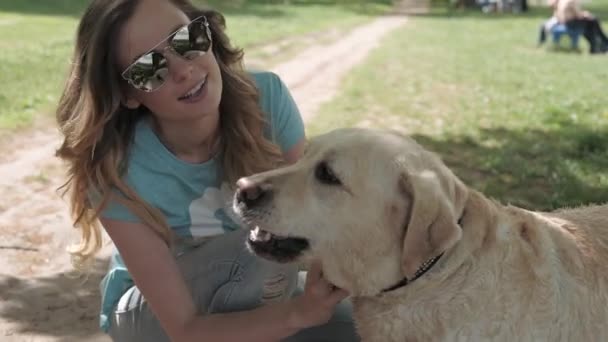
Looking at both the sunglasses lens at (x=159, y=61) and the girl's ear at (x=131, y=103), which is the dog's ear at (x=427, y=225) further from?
the girl's ear at (x=131, y=103)

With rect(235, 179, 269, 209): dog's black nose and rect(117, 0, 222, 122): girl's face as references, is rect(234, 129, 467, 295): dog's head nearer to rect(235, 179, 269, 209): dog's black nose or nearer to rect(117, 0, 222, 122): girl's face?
rect(235, 179, 269, 209): dog's black nose

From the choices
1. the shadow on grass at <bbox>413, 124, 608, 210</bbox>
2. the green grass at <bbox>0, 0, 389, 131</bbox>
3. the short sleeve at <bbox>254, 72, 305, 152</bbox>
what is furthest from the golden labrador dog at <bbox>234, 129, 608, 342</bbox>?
the shadow on grass at <bbox>413, 124, 608, 210</bbox>

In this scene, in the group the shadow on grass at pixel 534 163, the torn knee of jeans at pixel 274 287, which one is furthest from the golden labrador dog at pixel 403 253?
the shadow on grass at pixel 534 163

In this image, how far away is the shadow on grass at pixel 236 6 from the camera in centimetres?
2081

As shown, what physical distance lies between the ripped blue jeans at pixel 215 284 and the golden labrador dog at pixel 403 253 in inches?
21.5

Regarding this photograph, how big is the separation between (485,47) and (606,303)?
52.8 ft

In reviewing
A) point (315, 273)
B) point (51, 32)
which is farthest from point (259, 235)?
point (51, 32)

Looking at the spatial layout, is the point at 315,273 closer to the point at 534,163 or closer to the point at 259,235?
the point at 259,235

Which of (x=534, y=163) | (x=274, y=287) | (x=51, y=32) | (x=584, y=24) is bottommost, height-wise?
(x=584, y=24)

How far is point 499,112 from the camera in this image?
29.8ft

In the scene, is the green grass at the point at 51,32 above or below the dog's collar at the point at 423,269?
below

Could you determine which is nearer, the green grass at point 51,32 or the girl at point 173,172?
the girl at point 173,172

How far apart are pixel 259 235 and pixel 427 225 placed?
63cm

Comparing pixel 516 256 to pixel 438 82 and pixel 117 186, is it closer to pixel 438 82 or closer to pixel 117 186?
pixel 117 186
